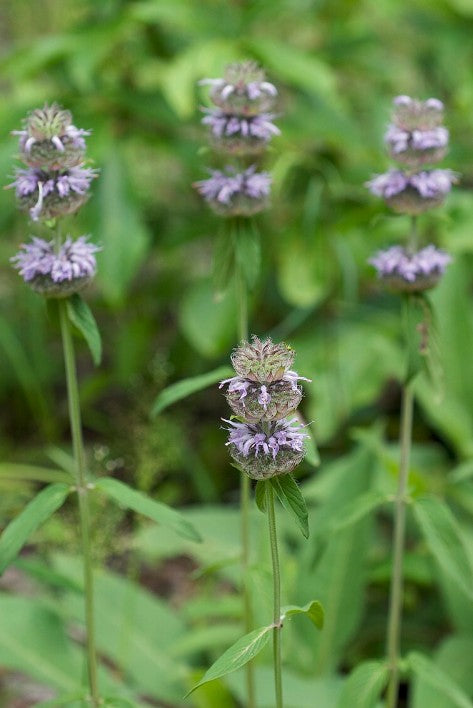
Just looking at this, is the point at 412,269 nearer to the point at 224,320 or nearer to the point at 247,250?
the point at 247,250

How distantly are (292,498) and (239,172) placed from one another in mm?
610

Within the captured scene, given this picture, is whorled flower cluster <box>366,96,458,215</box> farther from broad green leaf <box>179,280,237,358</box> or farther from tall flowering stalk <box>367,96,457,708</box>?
broad green leaf <box>179,280,237,358</box>

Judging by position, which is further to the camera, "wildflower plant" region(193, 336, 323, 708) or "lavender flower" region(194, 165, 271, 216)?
"lavender flower" region(194, 165, 271, 216)

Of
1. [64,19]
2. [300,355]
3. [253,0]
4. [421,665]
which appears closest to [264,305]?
[300,355]

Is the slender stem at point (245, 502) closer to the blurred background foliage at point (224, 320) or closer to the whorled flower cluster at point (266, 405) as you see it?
the blurred background foliage at point (224, 320)

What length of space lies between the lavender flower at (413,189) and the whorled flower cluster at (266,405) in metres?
0.48

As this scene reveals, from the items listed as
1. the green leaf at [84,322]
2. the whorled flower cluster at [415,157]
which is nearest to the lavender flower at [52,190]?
the green leaf at [84,322]

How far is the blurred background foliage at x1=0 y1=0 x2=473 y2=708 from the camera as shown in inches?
81.8

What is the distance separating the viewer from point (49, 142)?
122 centimetres

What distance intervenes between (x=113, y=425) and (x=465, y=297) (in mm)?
1221

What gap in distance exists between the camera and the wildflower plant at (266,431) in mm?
1033

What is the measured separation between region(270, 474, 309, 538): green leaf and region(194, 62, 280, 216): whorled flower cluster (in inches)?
20.5

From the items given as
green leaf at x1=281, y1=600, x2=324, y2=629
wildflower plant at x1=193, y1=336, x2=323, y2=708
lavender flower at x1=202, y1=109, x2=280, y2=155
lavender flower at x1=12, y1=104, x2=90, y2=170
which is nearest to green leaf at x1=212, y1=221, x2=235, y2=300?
→ lavender flower at x1=202, y1=109, x2=280, y2=155

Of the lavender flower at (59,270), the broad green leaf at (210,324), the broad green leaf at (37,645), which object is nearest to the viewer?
the lavender flower at (59,270)
